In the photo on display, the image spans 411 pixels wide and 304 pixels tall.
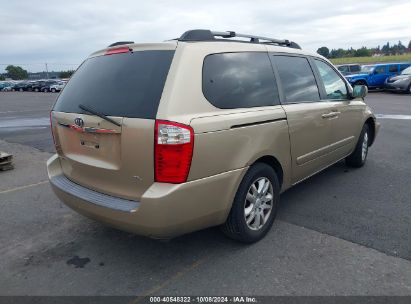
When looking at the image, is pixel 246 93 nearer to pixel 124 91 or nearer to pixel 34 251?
pixel 124 91

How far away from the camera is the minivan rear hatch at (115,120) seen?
2.73 m

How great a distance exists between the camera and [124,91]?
2938mm

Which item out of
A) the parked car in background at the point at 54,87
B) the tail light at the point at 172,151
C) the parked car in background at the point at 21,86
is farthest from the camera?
the parked car in background at the point at 21,86

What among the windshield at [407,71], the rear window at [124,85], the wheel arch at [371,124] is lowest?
the wheel arch at [371,124]

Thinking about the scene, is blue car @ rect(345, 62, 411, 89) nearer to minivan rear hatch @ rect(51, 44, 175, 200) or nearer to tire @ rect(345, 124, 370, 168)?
tire @ rect(345, 124, 370, 168)

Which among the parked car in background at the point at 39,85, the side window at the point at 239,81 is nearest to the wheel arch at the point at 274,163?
the side window at the point at 239,81

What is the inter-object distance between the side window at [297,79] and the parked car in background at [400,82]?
61.8ft

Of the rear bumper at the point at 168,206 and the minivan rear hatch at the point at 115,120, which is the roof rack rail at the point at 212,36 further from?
the rear bumper at the point at 168,206

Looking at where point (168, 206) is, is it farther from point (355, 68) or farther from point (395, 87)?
point (355, 68)

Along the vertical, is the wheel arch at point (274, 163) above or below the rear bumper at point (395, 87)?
above

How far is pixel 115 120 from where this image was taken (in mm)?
2822

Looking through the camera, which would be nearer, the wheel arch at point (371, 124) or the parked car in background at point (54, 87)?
the wheel arch at point (371, 124)

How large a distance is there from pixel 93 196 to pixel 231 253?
130 cm

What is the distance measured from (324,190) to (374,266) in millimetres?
1883
